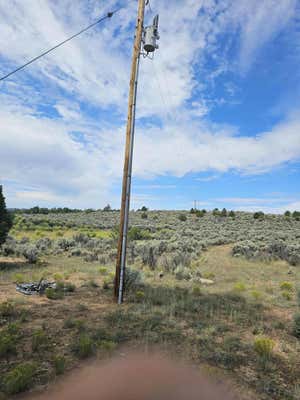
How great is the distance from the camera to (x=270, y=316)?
7129 mm

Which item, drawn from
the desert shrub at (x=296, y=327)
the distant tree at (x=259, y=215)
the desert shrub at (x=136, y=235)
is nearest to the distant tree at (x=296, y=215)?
the distant tree at (x=259, y=215)

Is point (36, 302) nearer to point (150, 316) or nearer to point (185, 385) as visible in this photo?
point (150, 316)

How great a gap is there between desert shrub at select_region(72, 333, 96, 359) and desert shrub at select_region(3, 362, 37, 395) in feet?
2.54

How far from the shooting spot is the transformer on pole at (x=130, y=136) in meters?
7.52

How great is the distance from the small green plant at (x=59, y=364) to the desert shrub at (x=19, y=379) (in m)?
0.31

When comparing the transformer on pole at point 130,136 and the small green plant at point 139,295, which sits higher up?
the transformer on pole at point 130,136

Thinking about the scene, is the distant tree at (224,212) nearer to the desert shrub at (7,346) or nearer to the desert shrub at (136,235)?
the desert shrub at (136,235)

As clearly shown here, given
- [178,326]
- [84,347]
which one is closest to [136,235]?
[178,326]

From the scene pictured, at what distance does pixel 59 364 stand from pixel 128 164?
5.22 m

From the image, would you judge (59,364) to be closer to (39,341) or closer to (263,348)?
(39,341)

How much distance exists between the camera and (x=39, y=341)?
4.83m

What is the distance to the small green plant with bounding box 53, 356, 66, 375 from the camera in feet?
13.0

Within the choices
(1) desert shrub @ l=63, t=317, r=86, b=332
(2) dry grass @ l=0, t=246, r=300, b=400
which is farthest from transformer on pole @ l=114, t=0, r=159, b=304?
(1) desert shrub @ l=63, t=317, r=86, b=332

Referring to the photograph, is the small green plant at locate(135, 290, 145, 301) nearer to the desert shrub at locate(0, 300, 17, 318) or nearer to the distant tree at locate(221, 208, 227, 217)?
the desert shrub at locate(0, 300, 17, 318)
